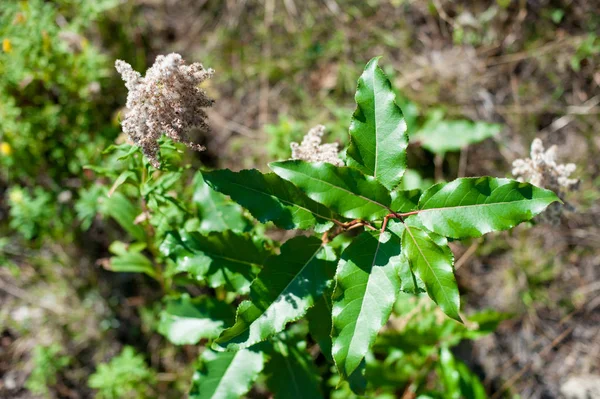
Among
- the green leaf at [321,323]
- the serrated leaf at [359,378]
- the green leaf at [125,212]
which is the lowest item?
the serrated leaf at [359,378]

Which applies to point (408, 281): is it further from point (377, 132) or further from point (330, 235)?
point (377, 132)

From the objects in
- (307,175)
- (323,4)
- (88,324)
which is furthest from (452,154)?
(88,324)

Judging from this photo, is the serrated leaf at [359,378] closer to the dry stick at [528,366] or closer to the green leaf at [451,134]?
the dry stick at [528,366]

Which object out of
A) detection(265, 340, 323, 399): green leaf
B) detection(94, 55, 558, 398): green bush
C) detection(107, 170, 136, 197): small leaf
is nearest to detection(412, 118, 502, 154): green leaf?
detection(94, 55, 558, 398): green bush

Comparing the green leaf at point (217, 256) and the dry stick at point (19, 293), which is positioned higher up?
the dry stick at point (19, 293)

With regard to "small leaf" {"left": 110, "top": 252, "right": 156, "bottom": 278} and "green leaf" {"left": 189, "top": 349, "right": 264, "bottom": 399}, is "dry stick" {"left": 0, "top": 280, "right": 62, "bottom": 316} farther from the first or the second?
"green leaf" {"left": 189, "top": 349, "right": 264, "bottom": 399}

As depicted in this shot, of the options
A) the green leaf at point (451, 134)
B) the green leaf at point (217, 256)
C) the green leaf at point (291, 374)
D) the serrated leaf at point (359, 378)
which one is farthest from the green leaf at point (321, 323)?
the green leaf at point (451, 134)

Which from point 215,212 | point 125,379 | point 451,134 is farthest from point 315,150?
point 125,379
